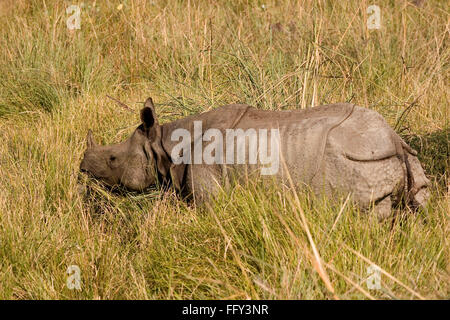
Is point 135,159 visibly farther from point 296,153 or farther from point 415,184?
point 415,184

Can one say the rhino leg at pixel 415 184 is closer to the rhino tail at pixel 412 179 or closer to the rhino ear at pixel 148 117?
the rhino tail at pixel 412 179

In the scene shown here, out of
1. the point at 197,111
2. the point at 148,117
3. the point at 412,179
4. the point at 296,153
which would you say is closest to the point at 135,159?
the point at 148,117

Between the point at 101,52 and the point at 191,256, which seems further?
the point at 101,52

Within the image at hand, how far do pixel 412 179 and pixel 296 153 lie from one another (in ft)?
2.55

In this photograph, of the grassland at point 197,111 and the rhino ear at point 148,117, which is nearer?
the grassland at point 197,111

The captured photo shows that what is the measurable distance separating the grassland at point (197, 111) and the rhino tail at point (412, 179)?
102mm

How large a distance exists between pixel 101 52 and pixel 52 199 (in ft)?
10.2

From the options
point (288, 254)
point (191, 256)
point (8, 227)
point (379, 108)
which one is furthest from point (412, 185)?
point (8, 227)

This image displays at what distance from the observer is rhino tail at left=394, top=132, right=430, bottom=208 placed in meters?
4.13

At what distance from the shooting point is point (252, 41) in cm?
744

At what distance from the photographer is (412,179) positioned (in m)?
4.17

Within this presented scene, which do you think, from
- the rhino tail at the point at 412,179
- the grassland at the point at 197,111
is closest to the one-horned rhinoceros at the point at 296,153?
the rhino tail at the point at 412,179

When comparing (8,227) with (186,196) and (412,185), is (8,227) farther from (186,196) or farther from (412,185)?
(412,185)

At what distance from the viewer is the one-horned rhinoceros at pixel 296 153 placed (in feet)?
13.1
